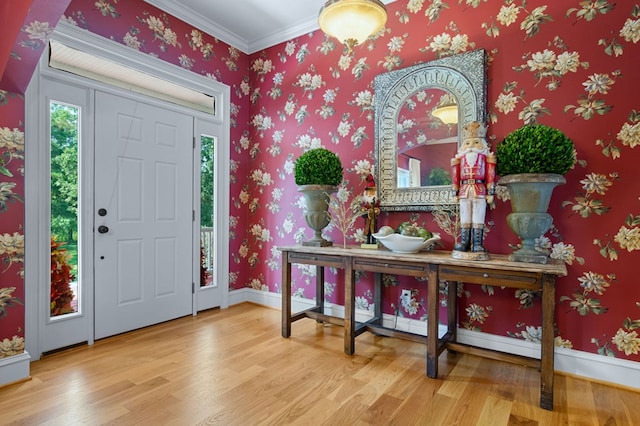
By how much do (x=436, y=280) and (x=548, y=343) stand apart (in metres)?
0.65

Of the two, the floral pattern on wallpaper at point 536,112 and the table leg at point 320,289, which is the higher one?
the floral pattern on wallpaper at point 536,112

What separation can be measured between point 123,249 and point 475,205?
272cm

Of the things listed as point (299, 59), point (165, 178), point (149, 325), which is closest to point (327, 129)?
point (299, 59)

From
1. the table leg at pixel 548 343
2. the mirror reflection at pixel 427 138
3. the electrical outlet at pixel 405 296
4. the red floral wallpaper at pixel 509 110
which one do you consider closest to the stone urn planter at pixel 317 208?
the red floral wallpaper at pixel 509 110

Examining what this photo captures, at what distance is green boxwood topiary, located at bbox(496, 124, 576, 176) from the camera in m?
1.95

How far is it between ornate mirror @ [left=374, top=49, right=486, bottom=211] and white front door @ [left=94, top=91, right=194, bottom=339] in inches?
73.7

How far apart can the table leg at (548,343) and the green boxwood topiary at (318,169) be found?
5.28 feet

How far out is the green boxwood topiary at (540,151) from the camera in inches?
76.7

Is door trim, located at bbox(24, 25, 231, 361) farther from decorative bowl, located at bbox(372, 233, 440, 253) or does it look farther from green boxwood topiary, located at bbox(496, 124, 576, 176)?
green boxwood topiary, located at bbox(496, 124, 576, 176)

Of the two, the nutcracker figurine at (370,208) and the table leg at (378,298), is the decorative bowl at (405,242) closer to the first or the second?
the nutcracker figurine at (370,208)

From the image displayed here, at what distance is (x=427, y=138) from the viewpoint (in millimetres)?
2734

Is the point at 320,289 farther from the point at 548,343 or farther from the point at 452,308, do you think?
the point at 548,343

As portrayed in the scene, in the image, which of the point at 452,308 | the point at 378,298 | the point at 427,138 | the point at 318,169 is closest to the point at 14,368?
the point at 318,169

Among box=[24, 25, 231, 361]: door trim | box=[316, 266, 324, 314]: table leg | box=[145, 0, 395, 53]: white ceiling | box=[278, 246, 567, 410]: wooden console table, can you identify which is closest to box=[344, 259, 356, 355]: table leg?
box=[278, 246, 567, 410]: wooden console table
